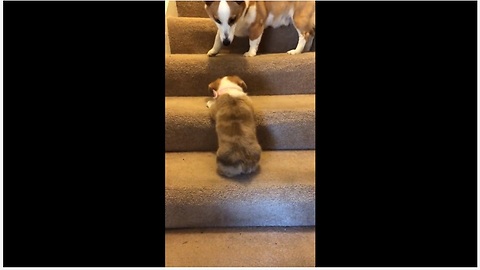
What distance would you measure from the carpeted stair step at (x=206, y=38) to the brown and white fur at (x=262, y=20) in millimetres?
91

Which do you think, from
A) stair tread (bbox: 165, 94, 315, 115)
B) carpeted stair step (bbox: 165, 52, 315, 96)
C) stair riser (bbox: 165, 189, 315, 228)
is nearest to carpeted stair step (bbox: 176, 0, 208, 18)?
carpeted stair step (bbox: 165, 52, 315, 96)

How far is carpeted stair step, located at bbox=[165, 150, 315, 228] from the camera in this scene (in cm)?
148

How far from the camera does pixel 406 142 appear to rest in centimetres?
58

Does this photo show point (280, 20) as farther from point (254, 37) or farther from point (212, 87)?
point (212, 87)

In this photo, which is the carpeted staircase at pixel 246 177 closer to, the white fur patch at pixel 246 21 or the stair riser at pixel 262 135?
the stair riser at pixel 262 135

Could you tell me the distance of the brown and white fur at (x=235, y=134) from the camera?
1475mm

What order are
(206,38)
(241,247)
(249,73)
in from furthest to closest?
(206,38) → (249,73) → (241,247)

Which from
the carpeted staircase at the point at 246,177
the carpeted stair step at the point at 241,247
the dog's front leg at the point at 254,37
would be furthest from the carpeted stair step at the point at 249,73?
the carpeted stair step at the point at 241,247

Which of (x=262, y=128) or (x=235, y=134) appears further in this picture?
(x=262, y=128)

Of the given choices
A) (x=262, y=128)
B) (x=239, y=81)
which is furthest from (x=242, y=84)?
(x=262, y=128)

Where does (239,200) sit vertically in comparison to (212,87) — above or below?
below

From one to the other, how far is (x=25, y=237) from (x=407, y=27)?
625 millimetres

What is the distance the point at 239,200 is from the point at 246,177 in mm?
104

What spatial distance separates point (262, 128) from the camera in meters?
1.74
